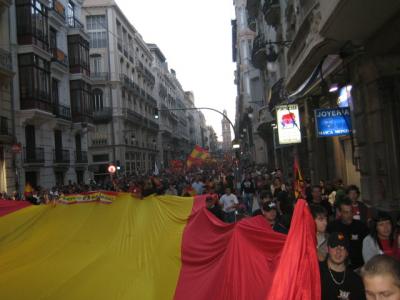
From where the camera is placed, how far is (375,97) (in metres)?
10.0

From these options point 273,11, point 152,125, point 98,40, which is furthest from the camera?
point 152,125

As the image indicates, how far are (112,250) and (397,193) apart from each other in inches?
238

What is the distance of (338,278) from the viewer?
3748 mm

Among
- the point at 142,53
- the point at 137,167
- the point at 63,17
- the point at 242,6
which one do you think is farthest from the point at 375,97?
the point at 142,53

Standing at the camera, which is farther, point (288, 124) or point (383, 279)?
point (288, 124)

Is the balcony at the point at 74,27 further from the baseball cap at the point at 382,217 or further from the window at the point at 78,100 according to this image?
the baseball cap at the point at 382,217

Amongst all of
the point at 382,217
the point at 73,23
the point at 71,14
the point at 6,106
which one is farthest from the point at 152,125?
the point at 382,217

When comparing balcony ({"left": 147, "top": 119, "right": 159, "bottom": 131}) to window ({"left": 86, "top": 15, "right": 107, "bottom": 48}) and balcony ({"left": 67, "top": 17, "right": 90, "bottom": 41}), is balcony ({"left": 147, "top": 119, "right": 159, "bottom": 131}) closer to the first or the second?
window ({"left": 86, "top": 15, "right": 107, "bottom": 48})

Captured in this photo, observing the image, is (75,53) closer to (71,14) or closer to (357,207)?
(71,14)

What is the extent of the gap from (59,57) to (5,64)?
8.15 m

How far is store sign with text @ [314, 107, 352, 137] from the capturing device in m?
11.4

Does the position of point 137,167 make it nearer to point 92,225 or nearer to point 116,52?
point 116,52

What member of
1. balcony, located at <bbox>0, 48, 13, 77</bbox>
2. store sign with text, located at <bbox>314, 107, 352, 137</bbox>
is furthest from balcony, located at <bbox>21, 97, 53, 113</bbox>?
store sign with text, located at <bbox>314, 107, 352, 137</bbox>

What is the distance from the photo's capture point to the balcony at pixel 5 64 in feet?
74.7
